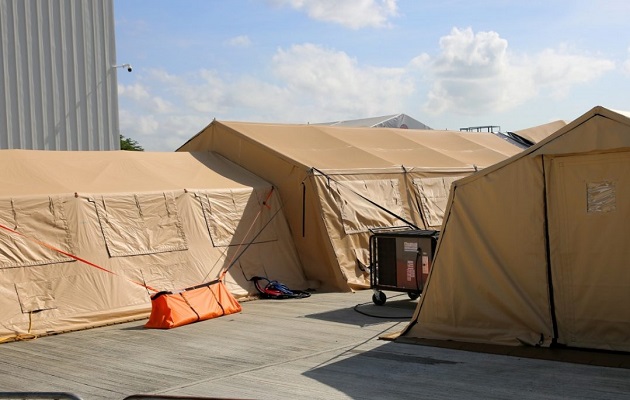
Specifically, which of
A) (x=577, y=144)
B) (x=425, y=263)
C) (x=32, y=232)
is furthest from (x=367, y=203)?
(x=577, y=144)

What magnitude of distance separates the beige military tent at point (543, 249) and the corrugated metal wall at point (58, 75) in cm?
997

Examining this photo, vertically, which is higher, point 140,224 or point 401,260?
point 140,224

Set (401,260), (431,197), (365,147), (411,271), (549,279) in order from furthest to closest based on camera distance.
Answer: (365,147) < (431,197) < (401,260) < (411,271) < (549,279)

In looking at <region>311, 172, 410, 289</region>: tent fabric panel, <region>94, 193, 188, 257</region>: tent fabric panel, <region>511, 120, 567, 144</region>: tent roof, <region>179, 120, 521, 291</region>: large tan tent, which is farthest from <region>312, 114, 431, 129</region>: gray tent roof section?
<region>94, 193, 188, 257</region>: tent fabric panel

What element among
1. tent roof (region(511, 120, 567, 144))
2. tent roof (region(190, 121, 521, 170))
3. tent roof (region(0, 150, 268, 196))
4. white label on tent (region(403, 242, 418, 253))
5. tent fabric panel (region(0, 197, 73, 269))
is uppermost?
tent roof (region(511, 120, 567, 144))

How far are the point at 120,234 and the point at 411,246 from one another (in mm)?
4256

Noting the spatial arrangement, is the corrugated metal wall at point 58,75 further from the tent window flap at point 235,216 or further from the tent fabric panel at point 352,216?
the tent fabric panel at point 352,216

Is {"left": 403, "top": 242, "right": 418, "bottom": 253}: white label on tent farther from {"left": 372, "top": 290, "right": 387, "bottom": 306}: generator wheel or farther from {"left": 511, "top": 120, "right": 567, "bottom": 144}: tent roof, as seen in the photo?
{"left": 511, "top": 120, "right": 567, "bottom": 144}: tent roof

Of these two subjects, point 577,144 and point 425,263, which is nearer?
point 577,144

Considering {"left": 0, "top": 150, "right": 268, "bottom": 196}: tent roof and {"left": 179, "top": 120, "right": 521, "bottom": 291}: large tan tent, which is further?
{"left": 179, "top": 120, "right": 521, "bottom": 291}: large tan tent

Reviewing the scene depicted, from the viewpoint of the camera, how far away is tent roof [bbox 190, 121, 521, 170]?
14805mm

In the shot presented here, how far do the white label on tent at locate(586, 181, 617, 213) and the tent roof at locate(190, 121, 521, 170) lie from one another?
6493mm

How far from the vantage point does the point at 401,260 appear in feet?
37.4

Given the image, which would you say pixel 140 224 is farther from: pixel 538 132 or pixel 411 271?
pixel 538 132
